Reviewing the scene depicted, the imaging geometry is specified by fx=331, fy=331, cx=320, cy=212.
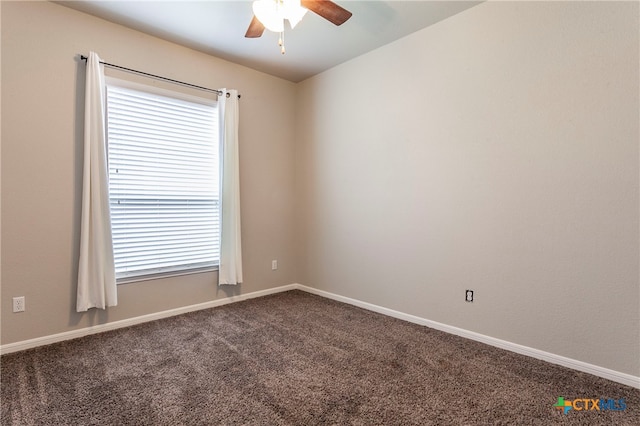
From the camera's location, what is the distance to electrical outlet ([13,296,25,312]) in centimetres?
255

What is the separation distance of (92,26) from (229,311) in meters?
2.90

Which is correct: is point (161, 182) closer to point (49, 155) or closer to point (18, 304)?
point (49, 155)

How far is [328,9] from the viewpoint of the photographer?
7.14 feet

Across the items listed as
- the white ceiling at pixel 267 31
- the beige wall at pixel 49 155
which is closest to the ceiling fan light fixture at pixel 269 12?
the white ceiling at pixel 267 31

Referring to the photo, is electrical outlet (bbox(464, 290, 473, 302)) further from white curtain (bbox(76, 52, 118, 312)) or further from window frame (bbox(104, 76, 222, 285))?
white curtain (bbox(76, 52, 118, 312))

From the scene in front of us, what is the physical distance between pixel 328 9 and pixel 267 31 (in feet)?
3.59

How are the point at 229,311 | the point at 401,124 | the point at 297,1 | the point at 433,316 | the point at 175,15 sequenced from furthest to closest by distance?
1. the point at 229,311
2. the point at 401,124
3. the point at 433,316
4. the point at 175,15
5. the point at 297,1

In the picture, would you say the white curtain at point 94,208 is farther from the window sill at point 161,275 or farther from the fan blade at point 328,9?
the fan blade at point 328,9

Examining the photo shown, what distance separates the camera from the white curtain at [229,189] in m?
3.61

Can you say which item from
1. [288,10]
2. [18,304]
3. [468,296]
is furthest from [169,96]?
[468,296]

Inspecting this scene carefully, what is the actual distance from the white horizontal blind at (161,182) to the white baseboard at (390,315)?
1.43 ft

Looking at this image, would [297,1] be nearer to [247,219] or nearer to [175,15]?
[175,15]

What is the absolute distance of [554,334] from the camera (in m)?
2.36

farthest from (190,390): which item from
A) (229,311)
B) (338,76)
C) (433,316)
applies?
(338,76)
